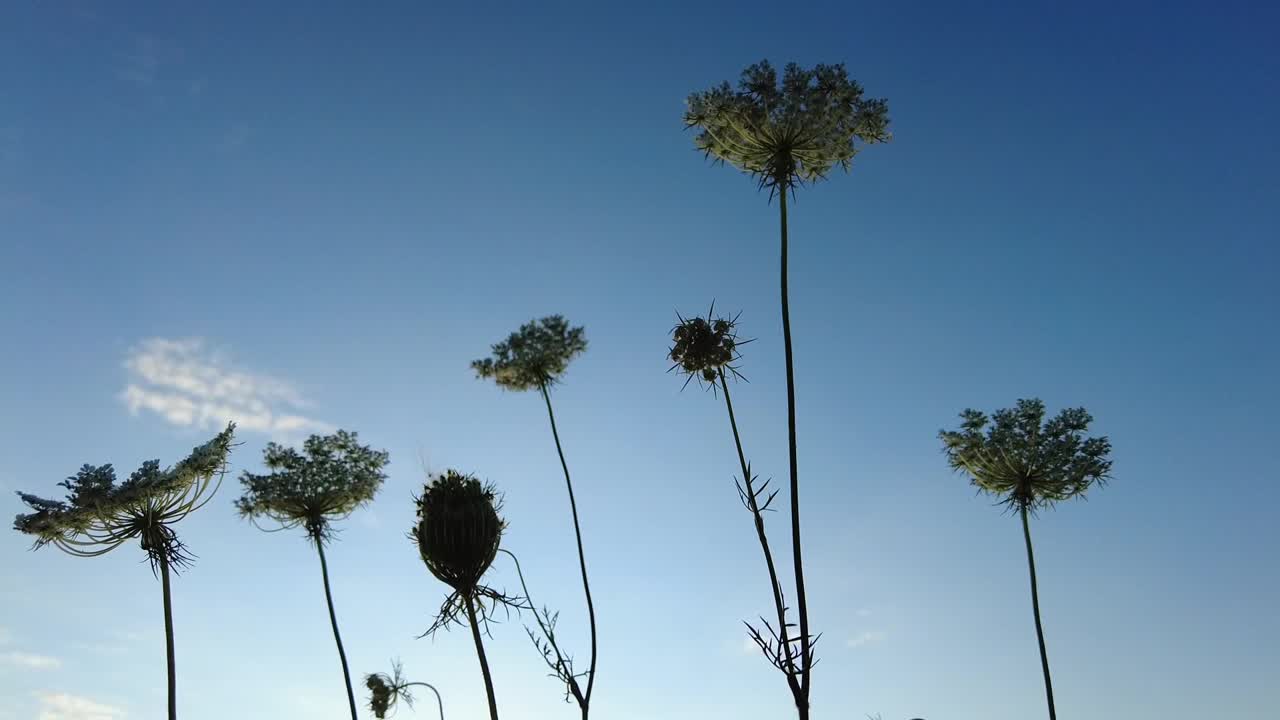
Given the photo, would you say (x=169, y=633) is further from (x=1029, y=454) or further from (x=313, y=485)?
(x=1029, y=454)

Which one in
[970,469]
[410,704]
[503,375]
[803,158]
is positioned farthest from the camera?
[410,704]

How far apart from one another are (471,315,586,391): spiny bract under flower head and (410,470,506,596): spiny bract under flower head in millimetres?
15660

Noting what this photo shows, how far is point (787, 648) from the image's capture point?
892 cm

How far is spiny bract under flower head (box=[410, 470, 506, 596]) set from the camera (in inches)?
459

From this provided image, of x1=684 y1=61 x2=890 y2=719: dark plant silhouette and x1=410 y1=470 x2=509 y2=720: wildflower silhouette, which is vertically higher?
x1=684 y1=61 x2=890 y2=719: dark plant silhouette

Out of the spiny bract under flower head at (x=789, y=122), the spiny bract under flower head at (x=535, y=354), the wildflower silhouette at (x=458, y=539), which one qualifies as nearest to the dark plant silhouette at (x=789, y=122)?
the spiny bract under flower head at (x=789, y=122)

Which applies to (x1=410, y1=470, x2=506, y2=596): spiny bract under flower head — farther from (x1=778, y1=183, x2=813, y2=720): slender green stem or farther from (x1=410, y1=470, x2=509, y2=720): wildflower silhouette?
(x1=778, y1=183, x2=813, y2=720): slender green stem

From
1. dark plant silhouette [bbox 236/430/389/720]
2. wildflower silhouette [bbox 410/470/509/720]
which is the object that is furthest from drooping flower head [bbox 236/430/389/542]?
wildflower silhouette [bbox 410/470/509/720]

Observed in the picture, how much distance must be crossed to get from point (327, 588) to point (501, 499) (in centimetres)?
1530

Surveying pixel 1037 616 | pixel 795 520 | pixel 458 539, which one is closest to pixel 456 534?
pixel 458 539

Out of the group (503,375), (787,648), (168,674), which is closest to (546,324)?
(503,375)

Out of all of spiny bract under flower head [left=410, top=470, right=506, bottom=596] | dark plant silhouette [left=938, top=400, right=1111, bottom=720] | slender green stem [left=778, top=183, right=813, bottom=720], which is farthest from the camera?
dark plant silhouette [left=938, top=400, right=1111, bottom=720]

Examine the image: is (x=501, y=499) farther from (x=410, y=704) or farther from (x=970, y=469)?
(x=410, y=704)

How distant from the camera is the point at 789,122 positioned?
40.5ft
